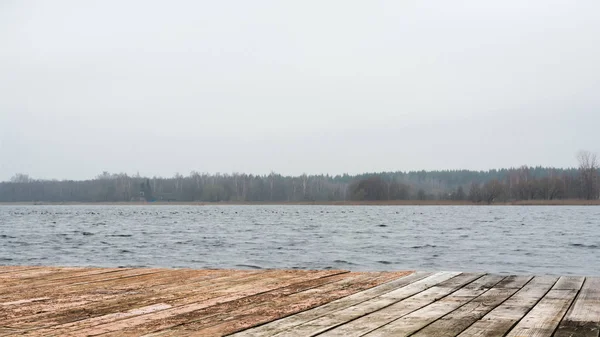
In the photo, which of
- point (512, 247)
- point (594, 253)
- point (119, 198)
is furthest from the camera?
point (119, 198)

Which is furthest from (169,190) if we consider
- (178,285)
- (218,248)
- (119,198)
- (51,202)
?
(178,285)

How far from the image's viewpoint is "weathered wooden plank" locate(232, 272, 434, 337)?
122 inches

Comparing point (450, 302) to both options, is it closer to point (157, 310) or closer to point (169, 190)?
point (157, 310)

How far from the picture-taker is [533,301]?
3998 mm

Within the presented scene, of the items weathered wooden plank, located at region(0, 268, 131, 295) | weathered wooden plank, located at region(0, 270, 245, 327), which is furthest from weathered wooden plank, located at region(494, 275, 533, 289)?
weathered wooden plank, located at region(0, 268, 131, 295)

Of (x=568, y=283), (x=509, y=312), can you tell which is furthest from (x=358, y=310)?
(x=568, y=283)

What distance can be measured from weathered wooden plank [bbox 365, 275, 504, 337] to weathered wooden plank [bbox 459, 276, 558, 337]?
0.24 metres

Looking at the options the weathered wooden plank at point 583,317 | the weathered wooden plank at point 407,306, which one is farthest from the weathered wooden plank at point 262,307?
the weathered wooden plank at point 583,317

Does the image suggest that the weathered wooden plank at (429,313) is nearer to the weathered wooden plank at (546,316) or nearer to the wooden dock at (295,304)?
the wooden dock at (295,304)

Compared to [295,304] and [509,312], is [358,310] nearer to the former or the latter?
[295,304]

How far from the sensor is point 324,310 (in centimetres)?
368

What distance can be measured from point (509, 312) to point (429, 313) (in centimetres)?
48

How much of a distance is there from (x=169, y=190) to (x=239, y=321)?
14913 centimetres

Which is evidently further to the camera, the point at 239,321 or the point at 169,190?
the point at 169,190
